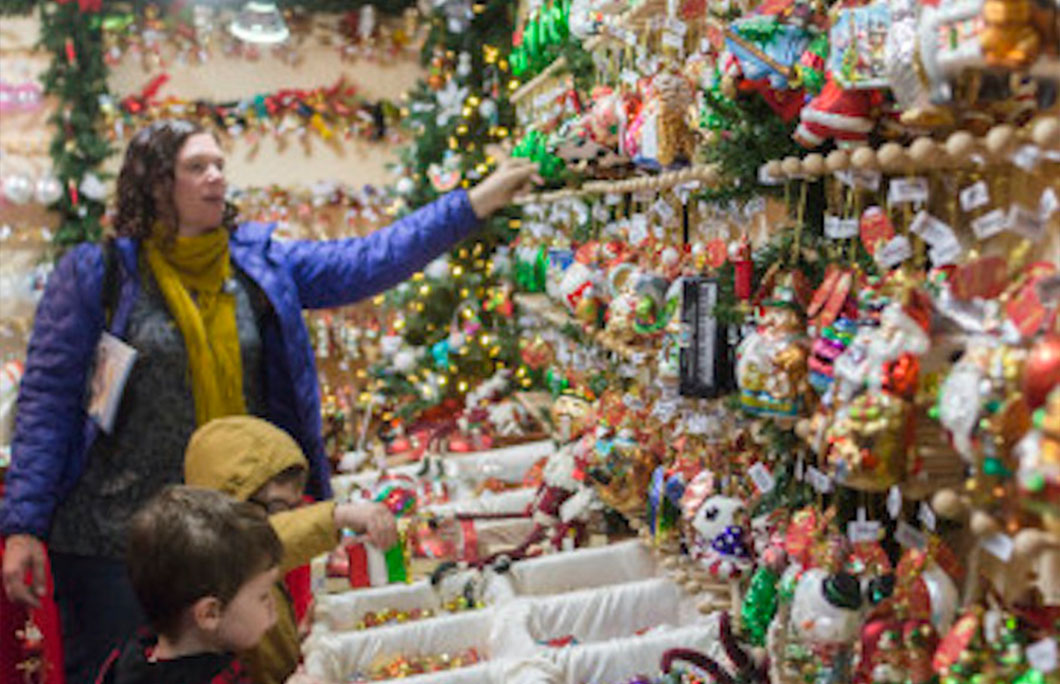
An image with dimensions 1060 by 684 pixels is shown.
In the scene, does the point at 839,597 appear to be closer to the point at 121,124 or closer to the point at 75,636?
the point at 75,636

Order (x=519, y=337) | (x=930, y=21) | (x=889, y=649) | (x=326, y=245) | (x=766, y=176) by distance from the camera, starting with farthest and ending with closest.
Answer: (x=519, y=337), (x=326, y=245), (x=766, y=176), (x=889, y=649), (x=930, y=21)

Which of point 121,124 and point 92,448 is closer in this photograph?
point 92,448

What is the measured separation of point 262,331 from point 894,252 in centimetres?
156

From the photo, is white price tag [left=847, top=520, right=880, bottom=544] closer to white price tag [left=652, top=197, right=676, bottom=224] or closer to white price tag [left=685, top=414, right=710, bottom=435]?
white price tag [left=685, top=414, right=710, bottom=435]

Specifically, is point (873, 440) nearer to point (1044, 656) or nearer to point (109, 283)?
point (1044, 656)

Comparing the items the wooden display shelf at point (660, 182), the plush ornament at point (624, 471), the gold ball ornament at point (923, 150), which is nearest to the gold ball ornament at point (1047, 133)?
the gold ball ornament at point (923, 150)

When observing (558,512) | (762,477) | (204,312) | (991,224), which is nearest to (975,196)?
(991,224)

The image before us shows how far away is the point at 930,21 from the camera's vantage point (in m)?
1.11

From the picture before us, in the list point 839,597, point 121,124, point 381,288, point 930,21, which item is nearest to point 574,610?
point 381,288

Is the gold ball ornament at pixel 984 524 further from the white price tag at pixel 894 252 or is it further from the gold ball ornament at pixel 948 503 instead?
the white price tag at pixel 894 252

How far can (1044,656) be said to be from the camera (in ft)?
3.55

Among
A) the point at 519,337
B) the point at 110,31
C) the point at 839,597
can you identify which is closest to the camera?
the point at 839,597

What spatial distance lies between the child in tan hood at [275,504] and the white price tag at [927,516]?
3.10ft

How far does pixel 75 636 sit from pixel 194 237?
0.87 metres
